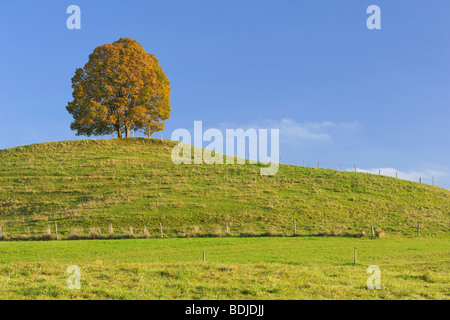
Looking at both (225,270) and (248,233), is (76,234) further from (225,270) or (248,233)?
(225,270)

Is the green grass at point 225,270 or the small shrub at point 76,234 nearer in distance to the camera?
the green grass at point 225,270

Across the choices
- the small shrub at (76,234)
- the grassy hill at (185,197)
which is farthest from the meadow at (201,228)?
the grassy hill at (185,197)

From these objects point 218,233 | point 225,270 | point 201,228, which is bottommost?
point 218,233

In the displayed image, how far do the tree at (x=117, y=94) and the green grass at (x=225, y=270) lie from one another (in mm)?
38568

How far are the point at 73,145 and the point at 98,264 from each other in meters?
57.3

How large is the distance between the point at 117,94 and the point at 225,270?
58319 millimetres

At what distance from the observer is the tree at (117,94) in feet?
226

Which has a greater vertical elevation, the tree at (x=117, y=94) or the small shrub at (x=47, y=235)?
the tree at (x=117, y=94)

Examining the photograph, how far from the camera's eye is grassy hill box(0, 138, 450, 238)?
131 ft

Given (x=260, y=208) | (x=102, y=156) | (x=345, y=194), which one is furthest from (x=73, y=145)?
(x=345, y=194)

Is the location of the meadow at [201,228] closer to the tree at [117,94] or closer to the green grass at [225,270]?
the green grass at [225,270]

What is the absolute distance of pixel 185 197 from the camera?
47719 millimetres

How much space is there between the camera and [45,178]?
55.6 meters

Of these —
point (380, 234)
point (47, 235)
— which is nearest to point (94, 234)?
point (47, 235)
